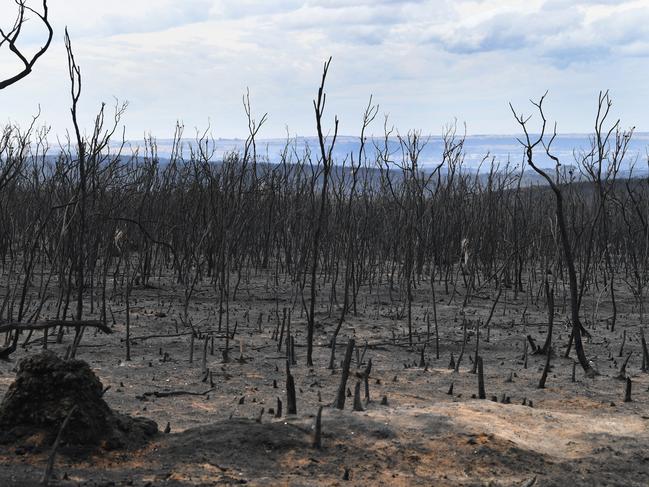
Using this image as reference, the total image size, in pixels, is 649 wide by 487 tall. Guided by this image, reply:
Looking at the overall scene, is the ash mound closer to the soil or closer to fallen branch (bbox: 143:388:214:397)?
the soil

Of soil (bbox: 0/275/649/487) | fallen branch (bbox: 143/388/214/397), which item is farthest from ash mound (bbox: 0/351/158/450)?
fallen branch (bbox: 143/388/214/397)

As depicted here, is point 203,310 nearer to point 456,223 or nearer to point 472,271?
point 472,271

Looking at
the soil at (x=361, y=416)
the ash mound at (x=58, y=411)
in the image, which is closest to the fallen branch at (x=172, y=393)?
the soil at (x=361, y=416)

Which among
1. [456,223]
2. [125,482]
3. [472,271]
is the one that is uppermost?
[456,223]

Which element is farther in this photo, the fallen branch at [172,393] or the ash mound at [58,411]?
the fallen branch at [172,393]

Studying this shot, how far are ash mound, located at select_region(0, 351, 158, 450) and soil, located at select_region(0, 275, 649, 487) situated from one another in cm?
3

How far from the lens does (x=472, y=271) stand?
27.6 ft

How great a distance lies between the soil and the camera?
2.74 meters

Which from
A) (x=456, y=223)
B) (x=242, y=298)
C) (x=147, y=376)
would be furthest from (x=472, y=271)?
(x=147, y=376)

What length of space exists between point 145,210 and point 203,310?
2441 millimetres

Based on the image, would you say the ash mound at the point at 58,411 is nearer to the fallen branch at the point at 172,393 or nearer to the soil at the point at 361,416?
the soil at the point at 361,416

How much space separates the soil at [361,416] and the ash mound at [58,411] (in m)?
0.03

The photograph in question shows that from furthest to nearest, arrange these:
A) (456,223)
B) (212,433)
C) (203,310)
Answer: (456,223) → (203,310) → (212,433)

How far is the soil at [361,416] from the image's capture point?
9.00 ft
